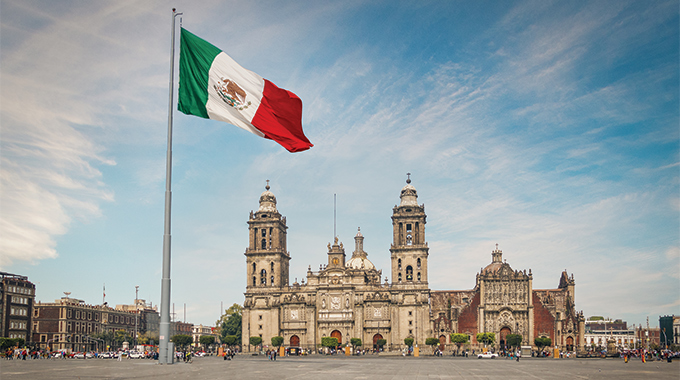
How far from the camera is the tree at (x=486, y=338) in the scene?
92.2 m

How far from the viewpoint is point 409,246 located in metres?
95.8

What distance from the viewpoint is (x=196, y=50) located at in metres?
15.9

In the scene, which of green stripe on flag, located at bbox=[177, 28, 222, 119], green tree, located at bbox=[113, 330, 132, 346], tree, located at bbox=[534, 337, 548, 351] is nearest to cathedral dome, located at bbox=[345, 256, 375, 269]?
tree, located at bbox=[534, 337, 548, 351]

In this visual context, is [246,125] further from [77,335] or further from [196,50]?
[77,335]

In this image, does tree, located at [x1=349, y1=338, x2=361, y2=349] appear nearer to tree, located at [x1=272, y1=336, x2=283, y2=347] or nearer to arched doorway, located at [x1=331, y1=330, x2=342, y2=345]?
arched doorway, located at [x1=331, y1=330, x2=342, y2=345]

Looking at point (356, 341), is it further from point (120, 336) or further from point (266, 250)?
point (120, 336)

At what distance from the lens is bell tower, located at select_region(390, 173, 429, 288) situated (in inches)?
3762

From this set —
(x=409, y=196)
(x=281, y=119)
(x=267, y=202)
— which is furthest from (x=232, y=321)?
(x=281, y=119)

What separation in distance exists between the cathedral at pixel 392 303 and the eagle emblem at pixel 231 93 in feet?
267

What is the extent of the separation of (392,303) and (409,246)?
908 cm

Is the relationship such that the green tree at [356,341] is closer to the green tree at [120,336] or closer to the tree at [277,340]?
the tree at [277,340]

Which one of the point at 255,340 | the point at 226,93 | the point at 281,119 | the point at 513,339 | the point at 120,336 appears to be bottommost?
the point at 120,336

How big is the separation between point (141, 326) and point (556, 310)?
85.6 metres

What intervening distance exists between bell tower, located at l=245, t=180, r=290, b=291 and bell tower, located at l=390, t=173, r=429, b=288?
Answer: 18457 millimetres
